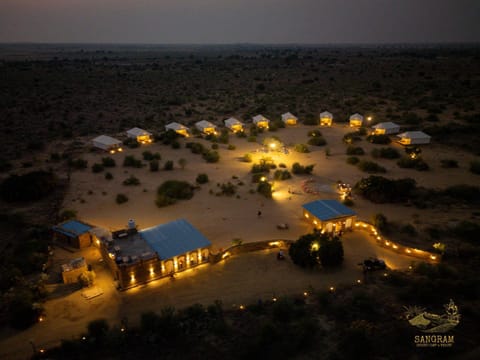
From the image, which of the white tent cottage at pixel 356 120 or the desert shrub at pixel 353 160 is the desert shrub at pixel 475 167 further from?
the white tent cottage at pixel 356 120

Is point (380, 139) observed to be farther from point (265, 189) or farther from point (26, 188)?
point (26, 188)

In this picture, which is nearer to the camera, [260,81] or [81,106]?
[81,106]

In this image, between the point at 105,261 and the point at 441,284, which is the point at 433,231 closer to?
the point at 441,284

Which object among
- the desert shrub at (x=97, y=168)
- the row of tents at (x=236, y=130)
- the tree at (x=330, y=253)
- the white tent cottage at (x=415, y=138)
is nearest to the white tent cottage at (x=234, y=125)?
the row of tents at (x=236, y=130)

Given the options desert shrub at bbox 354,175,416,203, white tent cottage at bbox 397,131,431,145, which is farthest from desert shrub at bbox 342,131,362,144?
desert shrub at bbox 354,175,416,203

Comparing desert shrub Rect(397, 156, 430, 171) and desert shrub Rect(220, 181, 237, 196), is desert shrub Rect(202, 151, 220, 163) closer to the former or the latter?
desert shrub Rect(220, 181, 237, 196)

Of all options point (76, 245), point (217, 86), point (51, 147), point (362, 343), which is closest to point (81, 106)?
point (51, 147)
